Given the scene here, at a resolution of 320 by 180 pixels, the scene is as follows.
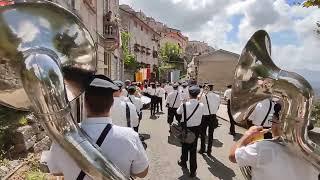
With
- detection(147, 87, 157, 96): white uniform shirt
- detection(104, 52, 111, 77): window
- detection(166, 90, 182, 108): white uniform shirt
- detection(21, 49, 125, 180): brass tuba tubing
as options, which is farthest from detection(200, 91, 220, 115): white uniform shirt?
detection(104, 52, 111, 77): window

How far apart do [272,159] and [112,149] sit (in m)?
1.05

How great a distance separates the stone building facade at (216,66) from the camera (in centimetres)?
5275

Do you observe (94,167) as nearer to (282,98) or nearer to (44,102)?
(44,102)

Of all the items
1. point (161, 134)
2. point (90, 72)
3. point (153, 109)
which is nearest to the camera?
point (90, 72)

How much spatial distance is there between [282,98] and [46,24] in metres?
1.35

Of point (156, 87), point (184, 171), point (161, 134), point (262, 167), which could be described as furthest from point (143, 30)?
point (262, 167)

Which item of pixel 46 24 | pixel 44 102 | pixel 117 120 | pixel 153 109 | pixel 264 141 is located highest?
pixel 46 24

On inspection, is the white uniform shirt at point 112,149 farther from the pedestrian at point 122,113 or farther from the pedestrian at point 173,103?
the pedestrian at point 173,103

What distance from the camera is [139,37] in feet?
175

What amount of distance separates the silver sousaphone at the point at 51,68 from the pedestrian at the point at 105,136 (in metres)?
0.25

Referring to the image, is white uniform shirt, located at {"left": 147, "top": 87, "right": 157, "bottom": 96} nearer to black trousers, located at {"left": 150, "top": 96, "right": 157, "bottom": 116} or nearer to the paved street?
black trousers, located at {"left": 150, "top": 96, "right": 157, "bottom": 116}

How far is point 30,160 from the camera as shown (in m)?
7.26

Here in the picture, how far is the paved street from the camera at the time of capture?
328 inches

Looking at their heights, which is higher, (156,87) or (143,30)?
(143,30)
